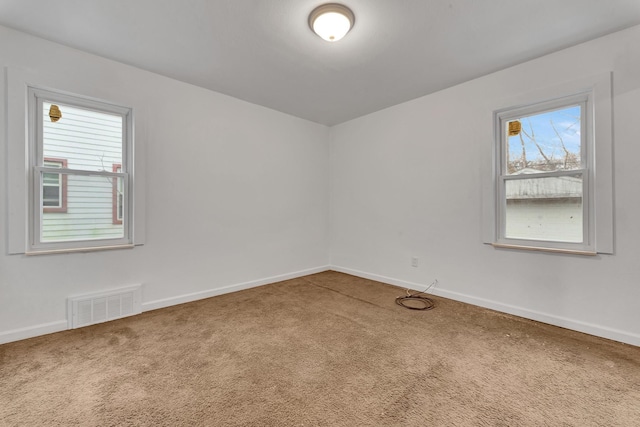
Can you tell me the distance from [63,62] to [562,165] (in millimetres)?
4624

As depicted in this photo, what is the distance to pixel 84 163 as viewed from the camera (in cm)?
259

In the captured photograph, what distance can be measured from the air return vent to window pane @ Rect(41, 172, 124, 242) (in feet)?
1.81

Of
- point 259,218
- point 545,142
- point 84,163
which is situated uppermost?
point 545,142

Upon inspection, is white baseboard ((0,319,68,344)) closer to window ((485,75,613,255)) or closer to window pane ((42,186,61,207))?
window pane ((42,186,61,207))

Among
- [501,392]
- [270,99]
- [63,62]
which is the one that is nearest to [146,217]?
[63,62]

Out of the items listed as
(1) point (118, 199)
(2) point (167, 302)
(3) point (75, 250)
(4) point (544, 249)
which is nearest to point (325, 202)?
(2) point (167, 302)

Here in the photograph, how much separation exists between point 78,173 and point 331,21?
2592mm

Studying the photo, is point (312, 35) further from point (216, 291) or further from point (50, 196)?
point (216, 291)

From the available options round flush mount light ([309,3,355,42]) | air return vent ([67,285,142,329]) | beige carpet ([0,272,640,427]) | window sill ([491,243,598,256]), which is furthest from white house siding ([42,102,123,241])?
window sill ([491,243,598,256])

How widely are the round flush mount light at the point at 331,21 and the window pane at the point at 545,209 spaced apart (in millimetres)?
2256

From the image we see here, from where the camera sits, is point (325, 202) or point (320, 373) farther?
point (325, 202)

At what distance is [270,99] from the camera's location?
3580 millimetres

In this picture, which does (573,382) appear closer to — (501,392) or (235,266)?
(501,392)

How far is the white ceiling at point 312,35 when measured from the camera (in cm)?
196
